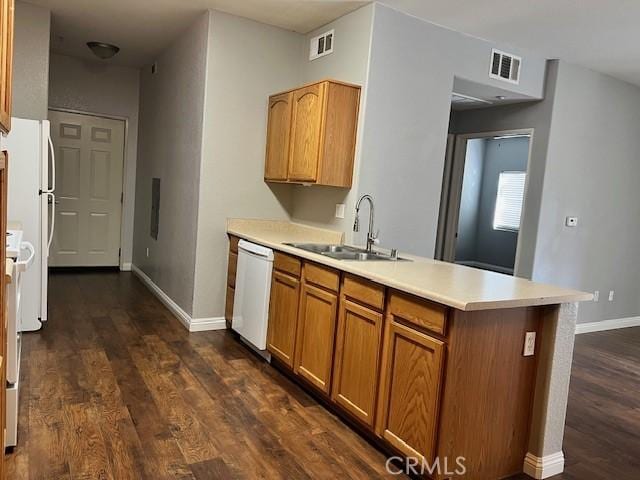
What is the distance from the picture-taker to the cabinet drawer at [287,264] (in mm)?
3268

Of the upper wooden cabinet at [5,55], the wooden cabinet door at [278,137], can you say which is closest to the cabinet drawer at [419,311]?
the upper wooden cabinet at [5,55]

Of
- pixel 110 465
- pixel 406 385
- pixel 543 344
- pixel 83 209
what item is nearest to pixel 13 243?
pixel 110 465

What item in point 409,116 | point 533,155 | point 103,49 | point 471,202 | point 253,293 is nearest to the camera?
point 253,293

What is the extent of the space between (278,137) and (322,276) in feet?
5.62

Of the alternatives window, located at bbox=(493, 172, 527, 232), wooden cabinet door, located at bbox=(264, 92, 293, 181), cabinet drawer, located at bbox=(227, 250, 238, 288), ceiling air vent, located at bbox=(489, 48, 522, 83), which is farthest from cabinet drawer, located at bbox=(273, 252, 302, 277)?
window, located at bbox=(493, 172, 527, 232)

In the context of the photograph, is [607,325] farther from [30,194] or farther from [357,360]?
[30,194]

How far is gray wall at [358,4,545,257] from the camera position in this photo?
3729 millimetres

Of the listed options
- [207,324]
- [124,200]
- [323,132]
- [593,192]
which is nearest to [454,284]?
[323,132]

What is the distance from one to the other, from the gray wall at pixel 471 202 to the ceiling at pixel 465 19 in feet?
13.3

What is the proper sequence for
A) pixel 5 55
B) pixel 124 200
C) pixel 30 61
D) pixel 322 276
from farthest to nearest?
1. pixel 124 200
2. pixel 30 61
3. pixel 322 276
4. pixel 5 55

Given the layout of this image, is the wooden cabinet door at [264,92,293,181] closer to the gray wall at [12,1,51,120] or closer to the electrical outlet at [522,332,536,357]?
the gray wall at [12,1,51,120]

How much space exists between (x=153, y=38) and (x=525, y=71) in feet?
12.0

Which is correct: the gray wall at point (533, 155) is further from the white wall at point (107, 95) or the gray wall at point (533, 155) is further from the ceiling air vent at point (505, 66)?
the white wall at point (107, 95)

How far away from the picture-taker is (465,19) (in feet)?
12.5
